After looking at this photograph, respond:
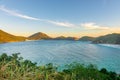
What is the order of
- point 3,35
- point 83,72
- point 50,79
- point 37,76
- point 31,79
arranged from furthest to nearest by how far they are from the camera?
point 3,35 → point 83,72 → point 50,79 → point 37,76 → point 31,79

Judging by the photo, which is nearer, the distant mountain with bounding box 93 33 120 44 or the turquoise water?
the turquoise water

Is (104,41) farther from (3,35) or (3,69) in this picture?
(3,69)

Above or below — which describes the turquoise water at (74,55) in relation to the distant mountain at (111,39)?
below

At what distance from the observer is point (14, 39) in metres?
164

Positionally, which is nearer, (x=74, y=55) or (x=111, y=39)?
(x=74, y=55)

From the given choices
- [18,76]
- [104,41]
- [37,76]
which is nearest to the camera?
[18,76]

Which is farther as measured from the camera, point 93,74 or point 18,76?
point 93,74

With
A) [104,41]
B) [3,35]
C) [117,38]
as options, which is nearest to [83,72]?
[117,38]

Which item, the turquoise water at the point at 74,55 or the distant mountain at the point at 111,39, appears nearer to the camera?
the turquoise water at the point at 74,55

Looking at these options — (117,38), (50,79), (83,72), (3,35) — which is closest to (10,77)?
(50,79)

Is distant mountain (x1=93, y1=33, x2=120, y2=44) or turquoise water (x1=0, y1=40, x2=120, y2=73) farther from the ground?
distant mountain (x1=93, y1=33, x2=120, y2=44)

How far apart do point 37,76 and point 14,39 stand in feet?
537

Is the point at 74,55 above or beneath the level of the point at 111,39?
beneath

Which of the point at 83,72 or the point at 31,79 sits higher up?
the point at 31,79
